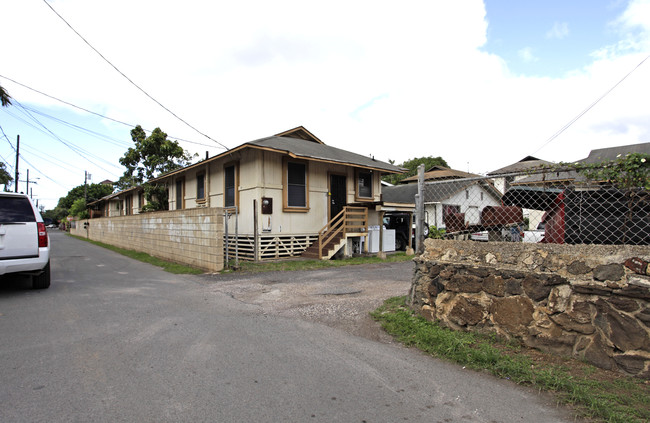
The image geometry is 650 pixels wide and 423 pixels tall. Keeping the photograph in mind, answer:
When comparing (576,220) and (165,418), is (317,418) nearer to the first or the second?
(165,418)

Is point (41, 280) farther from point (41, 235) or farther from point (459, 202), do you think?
point (459, 202)

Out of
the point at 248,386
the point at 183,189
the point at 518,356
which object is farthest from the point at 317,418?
the point at 183,189

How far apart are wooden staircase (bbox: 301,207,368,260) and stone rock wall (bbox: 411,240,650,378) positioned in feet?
28.6

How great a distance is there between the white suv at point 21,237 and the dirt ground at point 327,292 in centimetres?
342

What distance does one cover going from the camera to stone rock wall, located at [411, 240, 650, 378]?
11.5 ft

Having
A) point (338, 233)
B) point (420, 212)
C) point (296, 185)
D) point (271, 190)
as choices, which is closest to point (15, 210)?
point (420, 212)

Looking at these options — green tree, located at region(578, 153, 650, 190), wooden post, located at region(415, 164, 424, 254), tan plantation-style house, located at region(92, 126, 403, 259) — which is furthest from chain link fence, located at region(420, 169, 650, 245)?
tan plantation-style house, located at region(92, 126, 403, 259)

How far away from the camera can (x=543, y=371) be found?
3557 mm

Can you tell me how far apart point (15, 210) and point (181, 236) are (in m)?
6.19

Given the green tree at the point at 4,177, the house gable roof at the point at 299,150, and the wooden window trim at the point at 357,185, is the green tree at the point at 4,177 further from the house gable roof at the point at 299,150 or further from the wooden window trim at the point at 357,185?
the wooden window trim at the point at 357,185

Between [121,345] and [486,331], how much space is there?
4.35 m

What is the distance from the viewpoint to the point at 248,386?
3.35 meters

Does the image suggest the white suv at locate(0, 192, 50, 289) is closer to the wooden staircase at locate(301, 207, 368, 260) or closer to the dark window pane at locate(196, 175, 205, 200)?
the wooden staircase at locate(301, 207, 368, 260)

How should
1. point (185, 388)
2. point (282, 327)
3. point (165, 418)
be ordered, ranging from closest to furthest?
point (165, 418)
point (185, 388)
point (282, 327)
